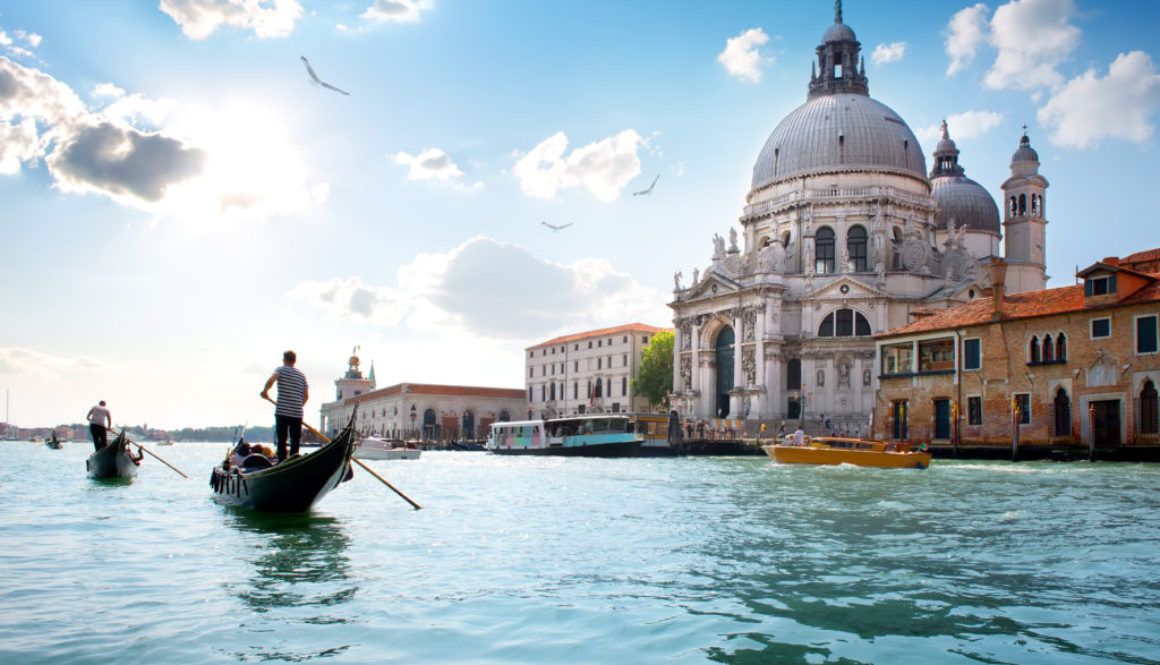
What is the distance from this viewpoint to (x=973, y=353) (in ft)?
91.5

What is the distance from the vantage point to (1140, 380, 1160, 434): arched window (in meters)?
23.1

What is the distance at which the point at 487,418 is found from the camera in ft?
231

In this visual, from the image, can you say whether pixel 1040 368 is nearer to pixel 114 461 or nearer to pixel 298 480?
pixel 298 480

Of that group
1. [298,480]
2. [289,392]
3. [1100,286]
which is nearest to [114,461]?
[298,480]

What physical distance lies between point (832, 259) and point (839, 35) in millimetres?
13860

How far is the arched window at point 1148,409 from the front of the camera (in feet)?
75.9

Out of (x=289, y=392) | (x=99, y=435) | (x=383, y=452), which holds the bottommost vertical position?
(x=383, y=452)

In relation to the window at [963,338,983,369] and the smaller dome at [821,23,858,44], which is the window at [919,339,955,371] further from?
the smaller dome at [821,23,858,44]

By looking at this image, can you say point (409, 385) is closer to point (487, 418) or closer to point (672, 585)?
point (487, 418)

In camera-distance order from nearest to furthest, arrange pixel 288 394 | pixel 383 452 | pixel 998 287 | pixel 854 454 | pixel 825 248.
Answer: pixel 288 394 < pixel 854 454 < pixel 998 287 < pixel 383 452 < pixel 825 248

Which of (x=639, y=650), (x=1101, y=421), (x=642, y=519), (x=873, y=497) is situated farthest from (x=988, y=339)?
(x=639, y=650)

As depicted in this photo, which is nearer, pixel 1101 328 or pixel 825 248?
pixel 1101 328

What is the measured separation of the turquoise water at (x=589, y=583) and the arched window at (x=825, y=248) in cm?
3361

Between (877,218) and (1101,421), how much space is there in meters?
21.4
